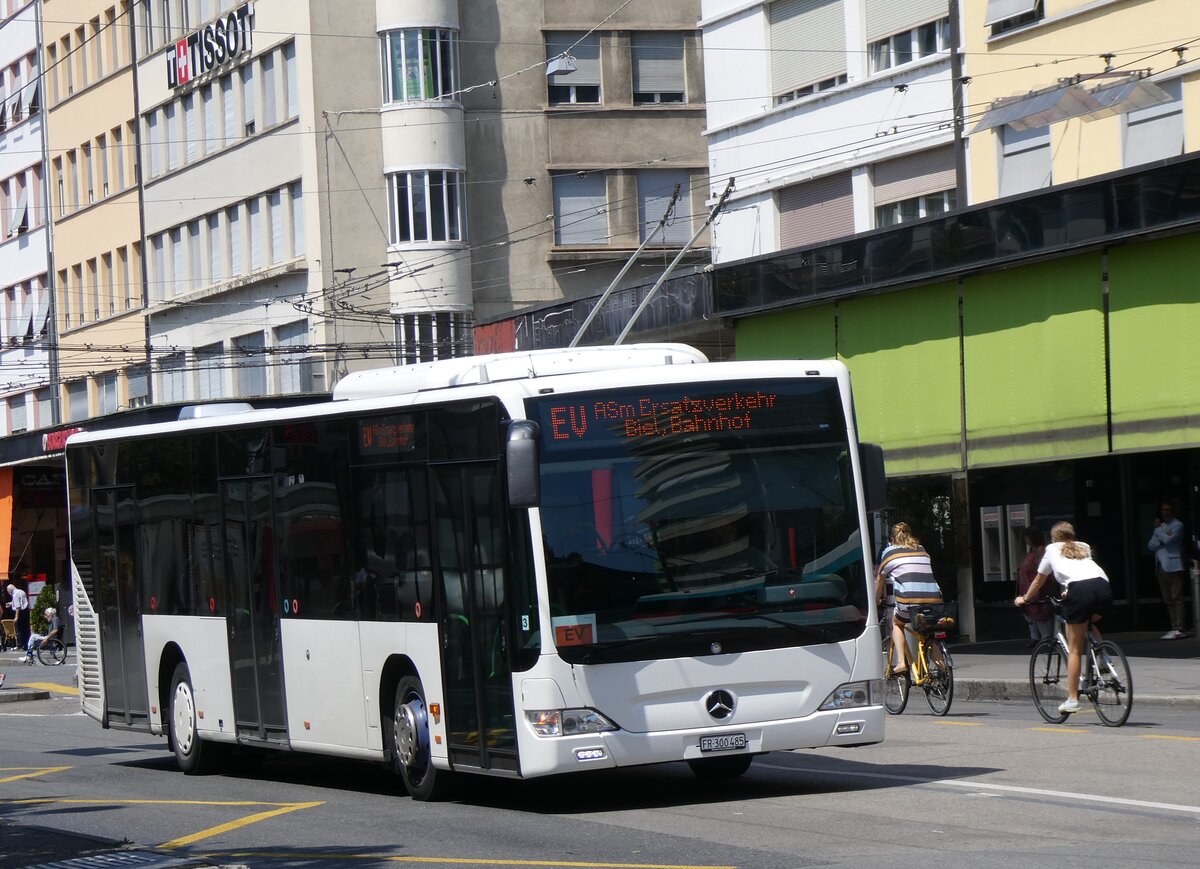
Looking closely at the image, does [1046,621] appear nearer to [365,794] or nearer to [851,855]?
[365,794]

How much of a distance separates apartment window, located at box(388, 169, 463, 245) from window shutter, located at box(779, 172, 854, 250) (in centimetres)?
1910

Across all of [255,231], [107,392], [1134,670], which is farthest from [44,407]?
[1134,670]

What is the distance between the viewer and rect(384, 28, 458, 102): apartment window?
4941cm

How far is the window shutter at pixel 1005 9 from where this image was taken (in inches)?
1015

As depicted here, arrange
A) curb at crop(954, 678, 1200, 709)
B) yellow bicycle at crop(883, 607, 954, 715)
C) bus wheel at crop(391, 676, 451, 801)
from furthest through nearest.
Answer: curb at crop(954, 678, 1200, 709) → yellow bicycle at crop(883, 607, 954, 715) → bus wheel at crop(391, 676, 451, 801)

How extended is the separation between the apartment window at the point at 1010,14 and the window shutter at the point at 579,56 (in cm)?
2524

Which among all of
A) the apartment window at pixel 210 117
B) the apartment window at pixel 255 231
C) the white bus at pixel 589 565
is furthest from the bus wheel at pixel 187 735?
the apartment window at pixel 210 117

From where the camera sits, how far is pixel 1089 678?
16.5 meters

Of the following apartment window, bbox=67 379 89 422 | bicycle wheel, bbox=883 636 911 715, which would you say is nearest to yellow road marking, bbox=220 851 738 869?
bicycle wheel, bbox=883 636 911 715

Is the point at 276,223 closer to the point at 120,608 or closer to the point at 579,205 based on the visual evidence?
the point at 579,205

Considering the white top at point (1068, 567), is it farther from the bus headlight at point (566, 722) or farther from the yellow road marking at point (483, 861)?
the yellow road marking at point (483, 861)

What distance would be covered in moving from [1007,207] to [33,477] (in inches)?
1610

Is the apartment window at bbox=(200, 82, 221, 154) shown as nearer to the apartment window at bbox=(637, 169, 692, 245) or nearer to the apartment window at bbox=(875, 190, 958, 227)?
the apartment window at bbox=(637, 169, 692, 245)

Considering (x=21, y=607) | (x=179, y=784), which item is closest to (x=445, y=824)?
(x=179, y=784)
